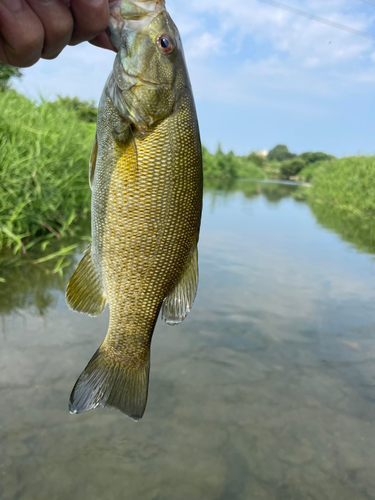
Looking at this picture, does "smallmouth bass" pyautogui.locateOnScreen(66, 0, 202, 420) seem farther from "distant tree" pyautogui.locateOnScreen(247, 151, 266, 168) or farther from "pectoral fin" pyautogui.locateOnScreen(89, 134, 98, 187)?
"distant tree" pyautogui.locateOnScreen(247, 151, 266, 168)

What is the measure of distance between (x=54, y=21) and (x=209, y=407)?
3.12 meters

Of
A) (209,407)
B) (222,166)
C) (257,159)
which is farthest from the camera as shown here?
(257,159)

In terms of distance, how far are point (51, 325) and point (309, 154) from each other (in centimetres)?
9430

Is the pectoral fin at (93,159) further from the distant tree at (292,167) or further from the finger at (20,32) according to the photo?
the distant tree at (292,167)

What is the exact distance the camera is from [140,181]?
1702 millimetres

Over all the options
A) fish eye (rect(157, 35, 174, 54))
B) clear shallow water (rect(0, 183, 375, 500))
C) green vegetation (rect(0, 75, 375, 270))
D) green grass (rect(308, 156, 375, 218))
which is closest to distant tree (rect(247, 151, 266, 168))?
green grass (rect(308, 156, 375, 218))

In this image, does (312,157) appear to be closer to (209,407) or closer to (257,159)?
(257,159)

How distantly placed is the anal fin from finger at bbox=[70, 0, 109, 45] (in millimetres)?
991

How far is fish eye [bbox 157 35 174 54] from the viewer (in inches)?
66.5

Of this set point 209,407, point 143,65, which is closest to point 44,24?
point 143,65

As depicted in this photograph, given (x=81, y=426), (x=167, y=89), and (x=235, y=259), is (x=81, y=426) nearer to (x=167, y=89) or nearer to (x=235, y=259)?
(x=167, y=89)

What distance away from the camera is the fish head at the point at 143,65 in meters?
1.66

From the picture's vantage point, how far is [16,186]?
19.2 ft

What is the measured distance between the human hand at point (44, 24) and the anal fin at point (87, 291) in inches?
37.0
